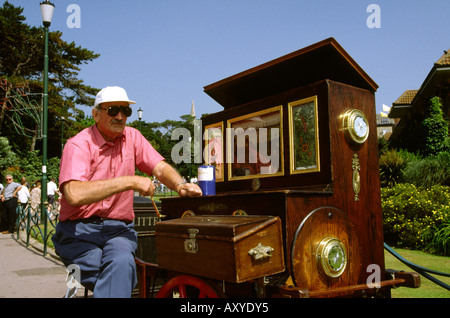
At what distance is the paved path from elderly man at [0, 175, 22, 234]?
4261 millimetres

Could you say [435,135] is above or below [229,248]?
above

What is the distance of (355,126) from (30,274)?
22.4 feet

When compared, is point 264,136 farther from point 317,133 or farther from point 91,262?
point 91,262

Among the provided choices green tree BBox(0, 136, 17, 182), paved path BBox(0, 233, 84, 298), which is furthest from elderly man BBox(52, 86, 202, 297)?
green tree BBox(0, 136, 17, 182)

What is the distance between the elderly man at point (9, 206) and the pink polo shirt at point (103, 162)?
46.7 feet

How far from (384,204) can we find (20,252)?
949 cm

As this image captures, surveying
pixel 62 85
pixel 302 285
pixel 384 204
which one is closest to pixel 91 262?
pixel 302 285

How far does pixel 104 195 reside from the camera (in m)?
2.23

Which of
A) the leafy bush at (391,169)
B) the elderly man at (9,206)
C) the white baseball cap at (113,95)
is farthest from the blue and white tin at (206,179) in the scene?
the elderly man at (9,206)

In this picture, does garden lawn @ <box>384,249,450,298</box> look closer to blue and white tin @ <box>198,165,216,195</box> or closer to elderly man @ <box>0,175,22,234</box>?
blue and white tin @ <box>198,165,216,195</box>

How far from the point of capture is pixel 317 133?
3238mm

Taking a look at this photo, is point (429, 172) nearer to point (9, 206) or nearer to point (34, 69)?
point (9, 206)

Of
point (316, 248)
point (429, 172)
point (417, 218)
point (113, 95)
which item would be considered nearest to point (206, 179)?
point (316, 248)

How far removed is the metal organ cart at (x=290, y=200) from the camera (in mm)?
2535
